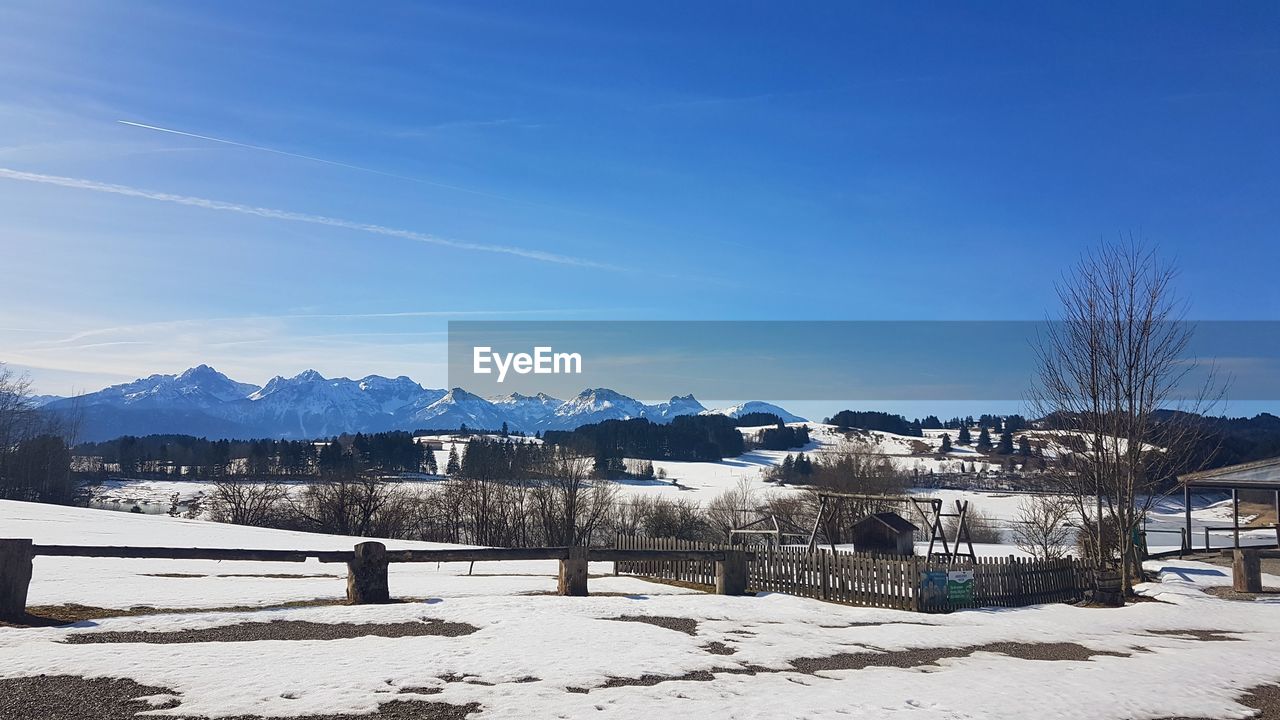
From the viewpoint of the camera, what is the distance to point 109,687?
7973 millimetres

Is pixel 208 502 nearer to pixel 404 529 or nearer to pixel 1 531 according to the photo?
pixel 404 529

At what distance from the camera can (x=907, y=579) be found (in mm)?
18875

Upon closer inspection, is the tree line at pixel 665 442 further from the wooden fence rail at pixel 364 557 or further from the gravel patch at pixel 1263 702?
the gravel patch at pixel 1263 702

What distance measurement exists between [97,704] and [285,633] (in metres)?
3.91

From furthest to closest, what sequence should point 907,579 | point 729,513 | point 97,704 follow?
1. point 729,513
2. point 907,579
3. point 97,704

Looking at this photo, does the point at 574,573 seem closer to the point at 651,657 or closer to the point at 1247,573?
the point at 651,657

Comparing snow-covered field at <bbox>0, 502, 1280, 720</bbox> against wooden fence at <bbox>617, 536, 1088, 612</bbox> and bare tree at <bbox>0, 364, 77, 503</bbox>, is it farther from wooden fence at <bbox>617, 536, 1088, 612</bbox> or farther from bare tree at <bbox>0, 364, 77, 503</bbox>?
bare tree at <bbox>0, 364, 77, 503</bbox>

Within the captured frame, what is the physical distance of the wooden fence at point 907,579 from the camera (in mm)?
18922

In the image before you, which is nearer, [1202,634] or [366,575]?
[366,575]

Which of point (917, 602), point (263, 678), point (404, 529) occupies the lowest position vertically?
point (404, 529)

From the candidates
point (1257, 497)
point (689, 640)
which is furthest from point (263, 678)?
point (1257, 497)

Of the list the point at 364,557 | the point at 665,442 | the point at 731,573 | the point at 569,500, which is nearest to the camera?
the point at 364,557

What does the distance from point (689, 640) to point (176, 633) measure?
22.9 feet

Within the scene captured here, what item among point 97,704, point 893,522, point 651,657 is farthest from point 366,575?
point 893,522
